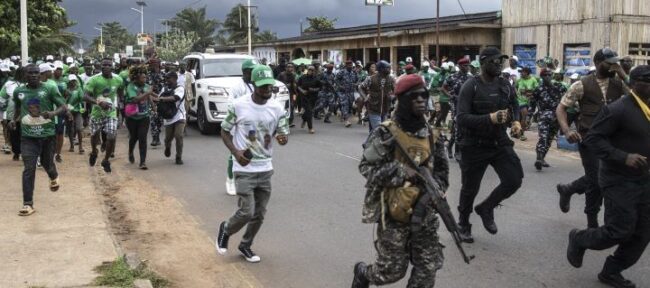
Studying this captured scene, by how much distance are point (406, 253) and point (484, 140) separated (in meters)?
2.38

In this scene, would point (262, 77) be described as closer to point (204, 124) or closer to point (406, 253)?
point (406, 253)

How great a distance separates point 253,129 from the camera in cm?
583

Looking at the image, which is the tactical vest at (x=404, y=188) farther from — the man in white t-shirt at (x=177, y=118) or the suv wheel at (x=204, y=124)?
the suv wheel at (x=204, y=124)

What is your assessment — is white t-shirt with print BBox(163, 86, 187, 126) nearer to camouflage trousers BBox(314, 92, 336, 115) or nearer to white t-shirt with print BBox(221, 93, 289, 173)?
white t-shirt with print BBox(221, 93, 289, 173)

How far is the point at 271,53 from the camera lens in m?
39.4

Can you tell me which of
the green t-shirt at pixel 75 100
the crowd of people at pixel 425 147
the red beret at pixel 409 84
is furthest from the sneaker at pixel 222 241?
the green t-shirt at pixel 75 100

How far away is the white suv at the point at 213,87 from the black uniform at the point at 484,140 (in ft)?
29.8

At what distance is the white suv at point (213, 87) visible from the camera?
16062 mm

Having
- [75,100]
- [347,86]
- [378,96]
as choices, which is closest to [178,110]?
[75,100]

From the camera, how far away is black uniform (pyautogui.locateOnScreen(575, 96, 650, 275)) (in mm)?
4859

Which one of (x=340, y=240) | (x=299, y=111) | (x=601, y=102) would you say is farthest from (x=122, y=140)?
(x=601, y=102)

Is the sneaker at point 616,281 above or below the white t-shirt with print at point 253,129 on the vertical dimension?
below

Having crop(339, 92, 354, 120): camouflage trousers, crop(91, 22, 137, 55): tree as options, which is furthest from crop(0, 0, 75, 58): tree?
crop(91, 22, 137, 55): tree

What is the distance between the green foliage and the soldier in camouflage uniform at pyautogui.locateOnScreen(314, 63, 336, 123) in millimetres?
14347
